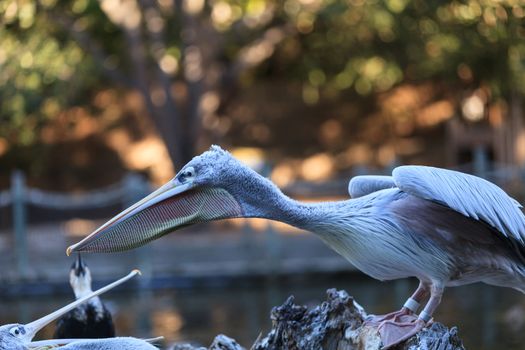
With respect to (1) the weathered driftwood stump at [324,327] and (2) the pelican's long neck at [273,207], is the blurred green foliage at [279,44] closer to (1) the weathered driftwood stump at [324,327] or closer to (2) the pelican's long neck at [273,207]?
(1) the weathered driftwood stump at [324,327]

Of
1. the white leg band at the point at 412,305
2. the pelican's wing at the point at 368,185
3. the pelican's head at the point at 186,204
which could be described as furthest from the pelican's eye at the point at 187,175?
the white leg band at the point at 412,305

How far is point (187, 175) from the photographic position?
10.5 ft

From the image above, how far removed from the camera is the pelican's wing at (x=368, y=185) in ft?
12.0

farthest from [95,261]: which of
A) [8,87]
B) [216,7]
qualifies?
[216,7]

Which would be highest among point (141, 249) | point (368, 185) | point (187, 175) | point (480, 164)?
point (187, 175)

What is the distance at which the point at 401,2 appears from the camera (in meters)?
11.9

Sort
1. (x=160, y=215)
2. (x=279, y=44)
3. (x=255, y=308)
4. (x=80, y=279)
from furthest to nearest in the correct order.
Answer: (x=279, y=44)
(x=255, y=308)
(x=80, y=279)
(x=160, y=215)

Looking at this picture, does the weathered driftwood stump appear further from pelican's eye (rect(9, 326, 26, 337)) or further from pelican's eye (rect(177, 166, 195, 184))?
pelican's eye (rect(9, 326, 26, 337))

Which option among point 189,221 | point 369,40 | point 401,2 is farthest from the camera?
point 369,40

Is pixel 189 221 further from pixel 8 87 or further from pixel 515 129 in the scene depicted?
pixel 515 129

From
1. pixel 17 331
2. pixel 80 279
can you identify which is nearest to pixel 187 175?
pixel 17 331

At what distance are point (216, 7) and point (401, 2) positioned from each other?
2679 millimetres

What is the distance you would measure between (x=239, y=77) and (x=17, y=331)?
445 inches

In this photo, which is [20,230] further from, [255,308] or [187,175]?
[187,175]
